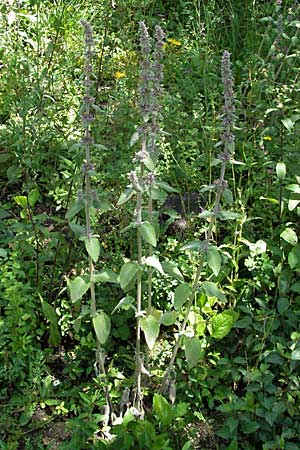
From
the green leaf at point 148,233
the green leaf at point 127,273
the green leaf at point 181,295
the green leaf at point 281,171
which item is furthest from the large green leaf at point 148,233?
the green leaf at point 281,171

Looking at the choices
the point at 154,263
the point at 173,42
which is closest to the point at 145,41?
the point at 154,263

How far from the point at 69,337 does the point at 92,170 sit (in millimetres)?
1045

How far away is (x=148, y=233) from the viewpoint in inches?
90.3

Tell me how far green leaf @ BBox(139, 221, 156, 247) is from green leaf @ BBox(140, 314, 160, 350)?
13.3 inches

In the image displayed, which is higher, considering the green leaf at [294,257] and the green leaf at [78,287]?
the green leaf at [78,287]

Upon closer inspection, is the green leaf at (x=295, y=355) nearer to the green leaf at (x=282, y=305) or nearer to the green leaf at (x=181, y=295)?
the green leaf at (x=282, y=305)

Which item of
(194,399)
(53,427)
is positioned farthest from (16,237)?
(194,399)

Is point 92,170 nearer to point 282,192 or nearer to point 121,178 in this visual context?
point 121,178

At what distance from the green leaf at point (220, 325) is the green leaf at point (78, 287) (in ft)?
2.28

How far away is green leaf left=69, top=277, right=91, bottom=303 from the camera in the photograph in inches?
93.1

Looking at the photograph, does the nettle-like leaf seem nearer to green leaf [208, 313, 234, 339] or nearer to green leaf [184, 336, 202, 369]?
green leaf [184, 336, 202, 369]

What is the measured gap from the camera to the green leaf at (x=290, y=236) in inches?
116

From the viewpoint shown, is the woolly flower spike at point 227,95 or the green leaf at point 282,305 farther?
the green leaf at point 282,305

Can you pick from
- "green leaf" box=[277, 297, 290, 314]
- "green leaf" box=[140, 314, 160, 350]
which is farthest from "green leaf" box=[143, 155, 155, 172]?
"green leaf" box=[277, 297, 290, 314]
